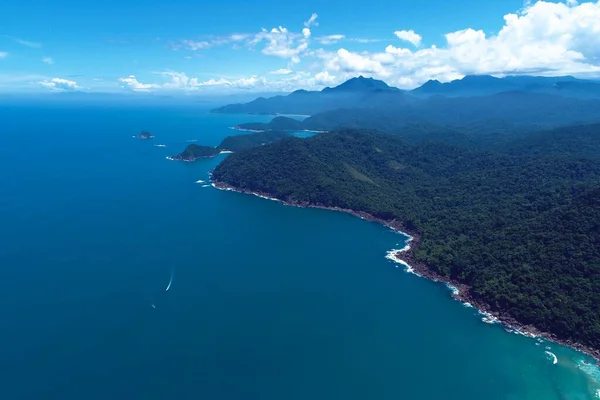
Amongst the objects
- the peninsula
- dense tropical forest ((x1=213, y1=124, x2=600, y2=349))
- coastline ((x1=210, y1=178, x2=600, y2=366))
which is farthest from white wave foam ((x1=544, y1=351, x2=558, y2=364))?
the peninsula

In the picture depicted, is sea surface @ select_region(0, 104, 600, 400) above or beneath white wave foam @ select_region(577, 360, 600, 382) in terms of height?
above

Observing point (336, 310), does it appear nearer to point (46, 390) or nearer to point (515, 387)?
point (515, 387)

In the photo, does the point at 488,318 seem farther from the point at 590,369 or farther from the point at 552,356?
the point at 590,369

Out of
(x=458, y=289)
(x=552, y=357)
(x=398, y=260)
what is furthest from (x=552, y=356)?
(x=398, y=260)

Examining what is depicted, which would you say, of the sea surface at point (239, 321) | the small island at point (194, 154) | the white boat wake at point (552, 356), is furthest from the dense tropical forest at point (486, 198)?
the small island at point (194, 154)

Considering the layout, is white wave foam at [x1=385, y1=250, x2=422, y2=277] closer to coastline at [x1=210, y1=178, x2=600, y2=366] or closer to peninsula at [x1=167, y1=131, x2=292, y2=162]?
coastline at [x1=210, y1=178, x2=600, y2=366]
